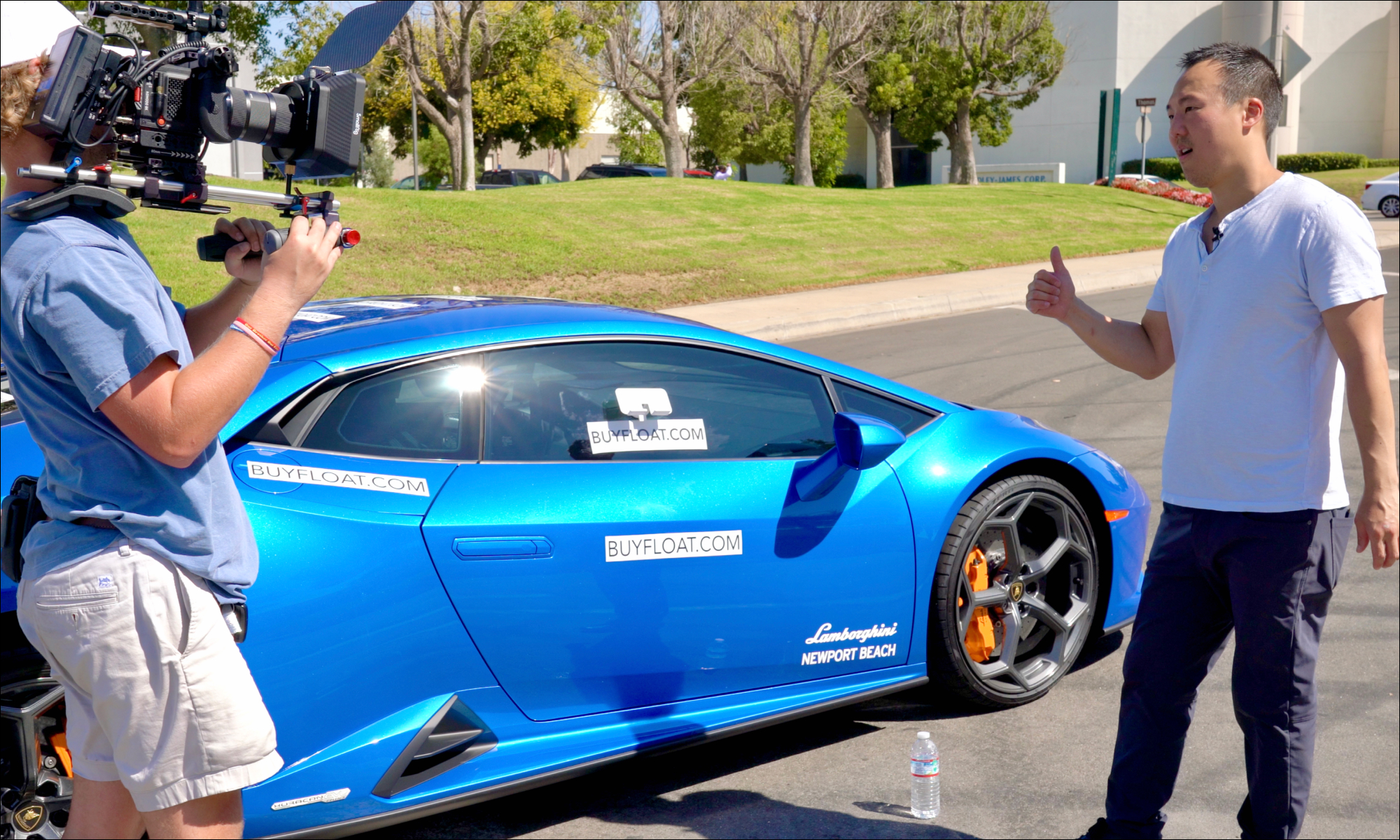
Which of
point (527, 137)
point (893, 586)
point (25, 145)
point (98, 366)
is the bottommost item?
point (893, 586)

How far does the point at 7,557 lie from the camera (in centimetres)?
200

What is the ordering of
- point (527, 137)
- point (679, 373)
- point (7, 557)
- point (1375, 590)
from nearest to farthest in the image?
1. point (7, 557)
2. point (679, 373)
3. point (1375, 590)
4. point (527, 137)

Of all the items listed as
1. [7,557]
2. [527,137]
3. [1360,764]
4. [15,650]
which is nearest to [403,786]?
[15,650]

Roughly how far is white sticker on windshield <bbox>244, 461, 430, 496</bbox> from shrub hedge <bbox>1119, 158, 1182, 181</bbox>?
4803cm

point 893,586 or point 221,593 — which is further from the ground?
point 221,593

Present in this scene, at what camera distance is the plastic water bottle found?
10.9 feet

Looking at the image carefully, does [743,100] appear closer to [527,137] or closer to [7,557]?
[527,137]

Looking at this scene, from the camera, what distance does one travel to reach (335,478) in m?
2.88

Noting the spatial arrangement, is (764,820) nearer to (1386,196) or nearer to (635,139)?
(1386,196)

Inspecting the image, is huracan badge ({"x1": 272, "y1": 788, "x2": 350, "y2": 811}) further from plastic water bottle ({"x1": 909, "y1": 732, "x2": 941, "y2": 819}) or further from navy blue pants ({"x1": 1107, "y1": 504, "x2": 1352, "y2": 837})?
navy blue pants ({"x1": 1107, "y1": 504, "x2": 1352, "y2": 837})

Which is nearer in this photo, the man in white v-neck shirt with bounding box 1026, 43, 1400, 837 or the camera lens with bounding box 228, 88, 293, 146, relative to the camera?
the camera lens with bounding box 228, 88, 293, 146

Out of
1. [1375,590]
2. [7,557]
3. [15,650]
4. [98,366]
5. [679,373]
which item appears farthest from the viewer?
[1375,590]

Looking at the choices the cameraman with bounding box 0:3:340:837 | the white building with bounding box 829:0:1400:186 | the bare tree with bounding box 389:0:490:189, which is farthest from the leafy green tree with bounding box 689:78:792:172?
the cameraman with bounding box 0:3:340:837

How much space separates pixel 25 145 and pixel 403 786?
5.56 feet
